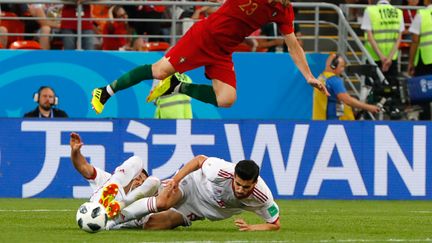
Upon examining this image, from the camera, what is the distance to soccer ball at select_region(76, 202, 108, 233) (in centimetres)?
1120

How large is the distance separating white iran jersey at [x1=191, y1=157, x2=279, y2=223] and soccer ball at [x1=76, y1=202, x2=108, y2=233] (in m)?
1.15

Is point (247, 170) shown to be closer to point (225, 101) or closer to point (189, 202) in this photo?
point (189, 202)

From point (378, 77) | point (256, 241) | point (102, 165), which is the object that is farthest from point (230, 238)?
point (378, 77)

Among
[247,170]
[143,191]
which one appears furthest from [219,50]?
[247,170]

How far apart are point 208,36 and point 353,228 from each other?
2.68 meters

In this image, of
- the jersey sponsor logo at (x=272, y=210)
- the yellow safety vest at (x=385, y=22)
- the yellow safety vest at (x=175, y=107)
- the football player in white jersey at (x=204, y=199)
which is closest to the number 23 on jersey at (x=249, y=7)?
the football player in white jersey at (x=204, y=199)

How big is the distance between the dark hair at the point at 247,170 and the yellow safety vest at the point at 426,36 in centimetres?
988

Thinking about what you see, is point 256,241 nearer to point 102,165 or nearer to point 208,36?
point 208,36

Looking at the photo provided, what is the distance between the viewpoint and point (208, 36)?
13695mm

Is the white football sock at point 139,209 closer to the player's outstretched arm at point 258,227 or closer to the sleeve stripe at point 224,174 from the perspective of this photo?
the sleeve stripe at point 224,174

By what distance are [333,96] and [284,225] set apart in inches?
286

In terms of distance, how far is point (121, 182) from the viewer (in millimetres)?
11930

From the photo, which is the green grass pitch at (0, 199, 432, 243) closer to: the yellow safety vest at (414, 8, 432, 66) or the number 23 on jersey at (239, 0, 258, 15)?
the number 23 on jersey at (239, 0, 258, 15)

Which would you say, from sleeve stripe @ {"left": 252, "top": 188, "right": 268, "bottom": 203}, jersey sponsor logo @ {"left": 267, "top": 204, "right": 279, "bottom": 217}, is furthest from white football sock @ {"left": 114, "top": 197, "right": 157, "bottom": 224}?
jersey sponsor logo @ {"left": 267, "top": 204, "right": 279, "bottom": 217}
